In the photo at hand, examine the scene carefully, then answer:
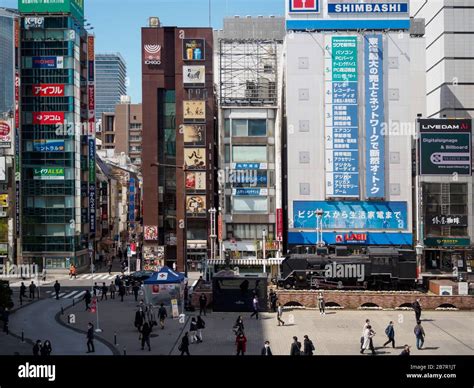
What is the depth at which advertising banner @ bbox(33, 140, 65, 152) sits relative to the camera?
52.2 meters

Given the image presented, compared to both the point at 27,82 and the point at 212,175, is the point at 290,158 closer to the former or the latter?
the point at 212,175

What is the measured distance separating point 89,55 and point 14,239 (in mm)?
18118

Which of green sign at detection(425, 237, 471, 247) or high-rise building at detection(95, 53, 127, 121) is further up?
high-rise building at detection(95, 53, 127, 121)

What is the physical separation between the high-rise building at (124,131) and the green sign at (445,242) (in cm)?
3504

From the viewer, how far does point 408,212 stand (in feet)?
168

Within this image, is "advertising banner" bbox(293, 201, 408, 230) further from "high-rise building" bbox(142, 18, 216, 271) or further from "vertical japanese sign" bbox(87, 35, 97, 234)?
"vertical japanese sign" bbox(87, 35, 97, 234)

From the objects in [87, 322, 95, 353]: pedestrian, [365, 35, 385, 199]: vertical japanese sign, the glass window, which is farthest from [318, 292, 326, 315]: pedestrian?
the glass window

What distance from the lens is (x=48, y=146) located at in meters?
52.6

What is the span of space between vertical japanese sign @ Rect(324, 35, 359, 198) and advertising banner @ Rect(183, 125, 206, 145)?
11182 millimetres

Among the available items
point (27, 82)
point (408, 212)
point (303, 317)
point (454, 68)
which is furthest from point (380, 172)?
point (27, 82)

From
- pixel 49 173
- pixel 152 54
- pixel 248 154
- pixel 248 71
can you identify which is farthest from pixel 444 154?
pixel 49 173

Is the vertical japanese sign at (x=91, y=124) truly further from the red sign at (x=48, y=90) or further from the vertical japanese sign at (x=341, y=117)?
the vertical japanese sign at (x=341, y=117)

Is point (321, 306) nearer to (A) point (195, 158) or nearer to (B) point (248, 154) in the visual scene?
(B) point (248, 154)

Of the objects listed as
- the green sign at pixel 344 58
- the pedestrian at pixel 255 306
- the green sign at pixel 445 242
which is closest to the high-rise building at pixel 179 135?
the green sign at pixel 344 58
